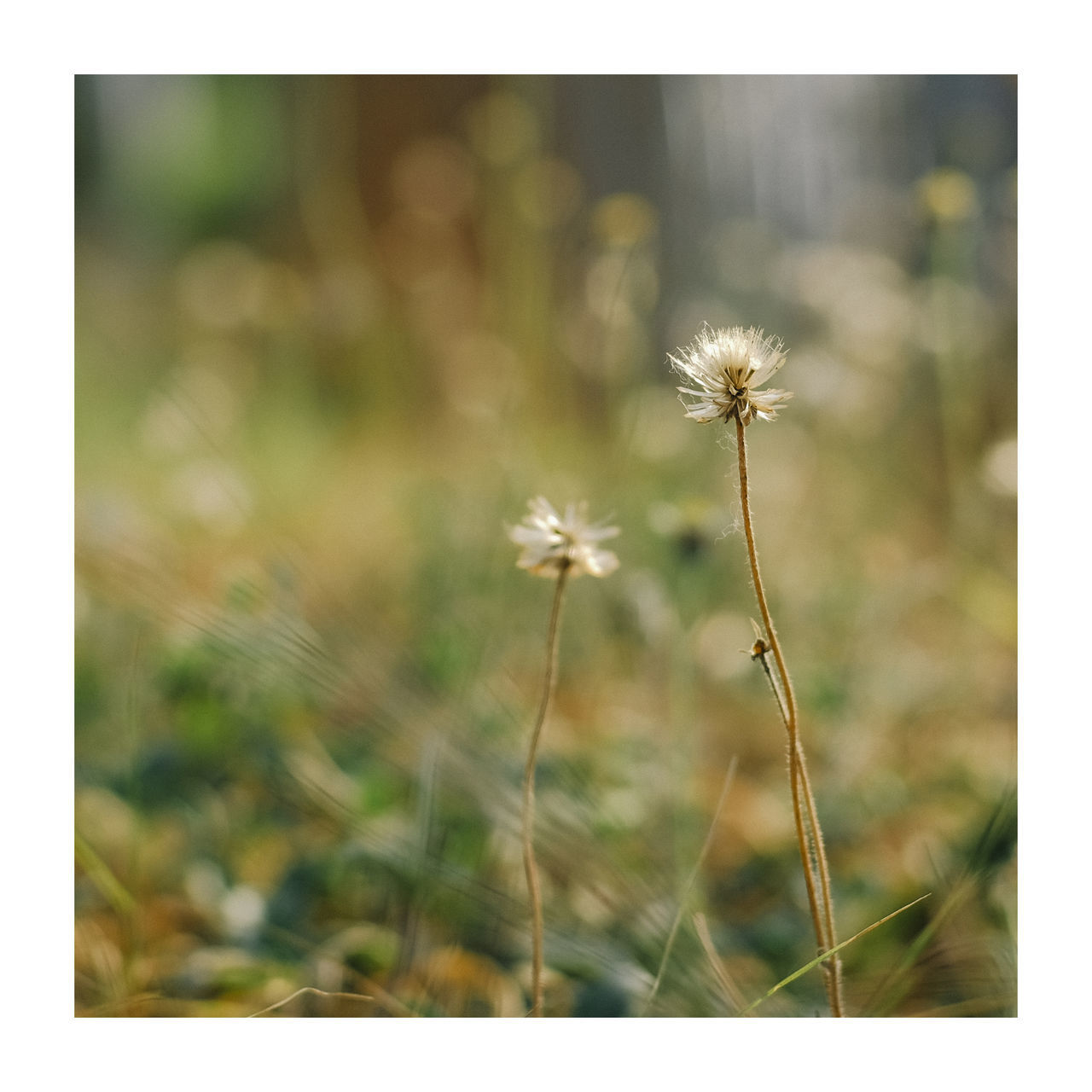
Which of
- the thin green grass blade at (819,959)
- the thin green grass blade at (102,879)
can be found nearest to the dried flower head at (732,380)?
the thin green grass blade at (819,959)

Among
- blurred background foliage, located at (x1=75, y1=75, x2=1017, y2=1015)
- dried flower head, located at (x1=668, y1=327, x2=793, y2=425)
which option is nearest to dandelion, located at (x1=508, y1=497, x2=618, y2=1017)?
dried flower head, located at (x1=668, y1=327, x2=793, y2=425)

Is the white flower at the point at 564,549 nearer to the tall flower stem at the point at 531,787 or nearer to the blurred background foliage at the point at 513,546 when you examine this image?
the tall flower stem at the point at 531,787

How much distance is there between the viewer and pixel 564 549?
594mm

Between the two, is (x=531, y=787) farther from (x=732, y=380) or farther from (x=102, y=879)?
(x=102, y=879)

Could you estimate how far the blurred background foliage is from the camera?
78cm

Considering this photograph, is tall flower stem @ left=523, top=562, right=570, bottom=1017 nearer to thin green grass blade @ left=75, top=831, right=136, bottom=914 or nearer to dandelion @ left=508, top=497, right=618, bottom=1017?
dandelion @ left=508, top=497, right=618, bottom=1017

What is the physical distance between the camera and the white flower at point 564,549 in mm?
594

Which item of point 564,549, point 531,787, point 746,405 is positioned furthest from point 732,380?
point 531,787

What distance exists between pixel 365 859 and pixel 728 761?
1.45ft

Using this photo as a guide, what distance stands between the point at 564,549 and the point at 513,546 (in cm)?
58

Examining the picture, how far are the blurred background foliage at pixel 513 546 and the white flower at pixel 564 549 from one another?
305 mm

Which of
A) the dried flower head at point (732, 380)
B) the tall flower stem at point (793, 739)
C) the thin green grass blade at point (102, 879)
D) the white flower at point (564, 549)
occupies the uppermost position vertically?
the dried flower head at point (732, 380)
